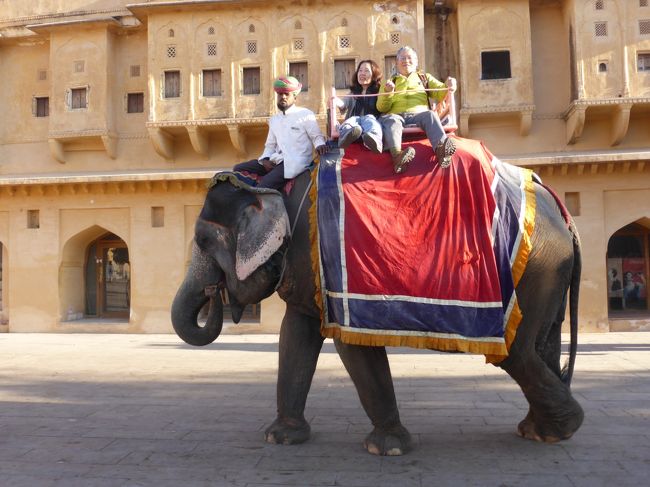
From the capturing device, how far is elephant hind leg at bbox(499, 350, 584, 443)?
13.7ft

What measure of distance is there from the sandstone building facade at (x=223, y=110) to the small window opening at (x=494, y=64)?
0.04 meters

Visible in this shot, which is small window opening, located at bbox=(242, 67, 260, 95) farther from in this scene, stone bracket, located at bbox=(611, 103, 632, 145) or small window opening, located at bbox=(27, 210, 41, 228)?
stone bracket, located at bbox=(611, 103, 632, 145)

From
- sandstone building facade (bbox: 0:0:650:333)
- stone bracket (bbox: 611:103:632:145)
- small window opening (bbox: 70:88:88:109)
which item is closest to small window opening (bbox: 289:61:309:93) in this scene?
sandstone building facade (bbox: 0:0:650:333)

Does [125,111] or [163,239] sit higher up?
[125,111]

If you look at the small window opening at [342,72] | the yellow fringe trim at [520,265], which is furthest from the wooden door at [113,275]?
the yellow fringe trim at [520,265]

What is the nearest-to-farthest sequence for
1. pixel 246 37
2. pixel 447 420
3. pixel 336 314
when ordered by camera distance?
pixel 336 314, pixel 447 420, pixel 246 37

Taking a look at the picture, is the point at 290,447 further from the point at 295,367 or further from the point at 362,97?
the point at 362,97

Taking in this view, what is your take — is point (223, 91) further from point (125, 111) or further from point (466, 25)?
point (466, 25)

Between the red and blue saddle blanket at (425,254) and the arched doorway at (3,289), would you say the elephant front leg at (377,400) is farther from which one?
the arched doorway at (3,289)

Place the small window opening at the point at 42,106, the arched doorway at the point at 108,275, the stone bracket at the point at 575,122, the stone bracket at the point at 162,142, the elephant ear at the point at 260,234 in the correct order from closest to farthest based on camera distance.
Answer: the elephant ear at the point at 260,234
the stone bracket at the point at 575,122
the stone bracket at the point at 162,142
the small window opening at the point at 42,106
the arched doorway at the point at 108,275

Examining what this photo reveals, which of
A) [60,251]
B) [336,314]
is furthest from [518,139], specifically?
[336,314]

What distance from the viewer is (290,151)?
4660 millimetres

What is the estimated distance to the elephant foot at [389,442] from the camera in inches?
166

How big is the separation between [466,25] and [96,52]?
10.8 metres
